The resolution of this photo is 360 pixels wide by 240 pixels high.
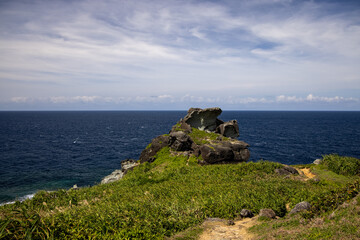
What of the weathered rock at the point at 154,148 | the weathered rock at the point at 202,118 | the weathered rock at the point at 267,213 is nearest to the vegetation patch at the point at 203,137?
the weathered rock at the point at 202,118

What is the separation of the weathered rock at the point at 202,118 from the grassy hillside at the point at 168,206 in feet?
60.7

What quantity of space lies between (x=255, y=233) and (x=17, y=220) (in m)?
11.0

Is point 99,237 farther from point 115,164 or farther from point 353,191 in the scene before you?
point 115,164

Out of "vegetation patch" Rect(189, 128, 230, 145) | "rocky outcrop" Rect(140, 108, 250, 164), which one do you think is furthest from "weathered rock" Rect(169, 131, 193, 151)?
"vegetation patch" Rect(189, 128, 230, 145)

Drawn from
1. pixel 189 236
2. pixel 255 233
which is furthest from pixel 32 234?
pixel 255 233

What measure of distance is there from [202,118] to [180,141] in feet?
33.6

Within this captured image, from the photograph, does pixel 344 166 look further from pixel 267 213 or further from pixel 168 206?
pixel 168 206

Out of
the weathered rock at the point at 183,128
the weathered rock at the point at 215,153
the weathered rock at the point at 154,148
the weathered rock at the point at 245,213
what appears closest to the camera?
the weathered rock at the point at 245,213

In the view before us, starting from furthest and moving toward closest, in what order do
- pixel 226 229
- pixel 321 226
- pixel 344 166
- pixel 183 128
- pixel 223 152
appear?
pixel 183 128 → pixel 223 152 → pixel 344 166 → pixel 226 229 → pixel 321 226

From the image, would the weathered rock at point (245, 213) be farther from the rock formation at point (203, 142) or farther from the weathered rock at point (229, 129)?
the weathered rock at point (229, 129)

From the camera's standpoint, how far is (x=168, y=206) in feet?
48.5

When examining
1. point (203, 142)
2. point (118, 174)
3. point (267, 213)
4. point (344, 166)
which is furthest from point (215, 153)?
point (118, 174)

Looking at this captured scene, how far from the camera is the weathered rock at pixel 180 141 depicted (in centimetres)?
3619

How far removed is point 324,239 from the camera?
8477 millimetres
